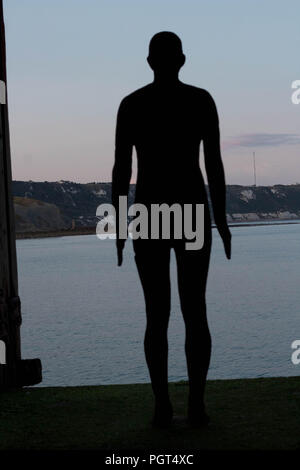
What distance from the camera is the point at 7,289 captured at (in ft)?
26.5

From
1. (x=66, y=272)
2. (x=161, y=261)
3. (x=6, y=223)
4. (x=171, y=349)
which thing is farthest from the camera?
(x=66, y=272)

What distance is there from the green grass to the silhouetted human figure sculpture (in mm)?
401

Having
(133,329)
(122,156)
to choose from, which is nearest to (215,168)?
(122,156)

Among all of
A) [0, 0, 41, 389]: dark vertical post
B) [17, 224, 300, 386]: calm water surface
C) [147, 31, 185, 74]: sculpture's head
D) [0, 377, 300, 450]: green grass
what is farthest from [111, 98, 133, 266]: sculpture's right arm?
[17, 224, 300, 386]: calm water surface

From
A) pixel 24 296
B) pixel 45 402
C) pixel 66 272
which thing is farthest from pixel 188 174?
pixel 66 272

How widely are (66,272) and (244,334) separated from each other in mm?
63285

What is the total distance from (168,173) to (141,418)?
2.05 metres

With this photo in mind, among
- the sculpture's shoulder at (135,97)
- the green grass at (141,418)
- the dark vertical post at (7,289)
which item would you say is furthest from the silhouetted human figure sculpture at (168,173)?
the dark vertical post at (7,289)

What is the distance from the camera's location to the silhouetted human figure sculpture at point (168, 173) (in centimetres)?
579

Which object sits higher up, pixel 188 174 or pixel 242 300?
pixel 188 174

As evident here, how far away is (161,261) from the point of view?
5.77 meters

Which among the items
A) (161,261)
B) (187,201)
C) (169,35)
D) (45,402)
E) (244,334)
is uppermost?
(169,35)

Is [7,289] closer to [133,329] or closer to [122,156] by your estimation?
[122,156]

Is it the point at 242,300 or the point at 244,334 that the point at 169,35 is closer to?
the point at 244,334
